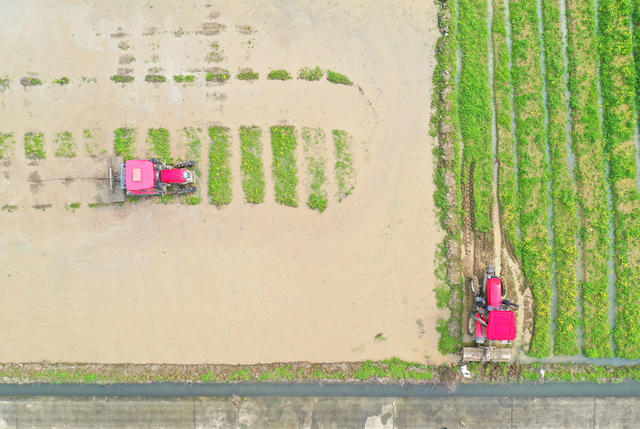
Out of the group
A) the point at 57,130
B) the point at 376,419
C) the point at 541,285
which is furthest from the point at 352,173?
the point at 57,130

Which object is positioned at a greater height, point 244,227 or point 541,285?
point 244,227

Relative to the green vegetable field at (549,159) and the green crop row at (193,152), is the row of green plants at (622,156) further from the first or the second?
the green crop row at (193,152)

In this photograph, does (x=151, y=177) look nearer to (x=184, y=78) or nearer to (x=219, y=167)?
(x=219, y=167)

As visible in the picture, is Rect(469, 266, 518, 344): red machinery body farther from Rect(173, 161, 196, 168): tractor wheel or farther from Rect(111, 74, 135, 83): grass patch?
Rect(111, 74, 135, 83): grass patch

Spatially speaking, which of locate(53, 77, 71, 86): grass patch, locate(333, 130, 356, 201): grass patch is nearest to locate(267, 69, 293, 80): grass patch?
locate(333, 130, 356, 201): grass patch

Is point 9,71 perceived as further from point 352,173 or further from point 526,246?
point 526,246
